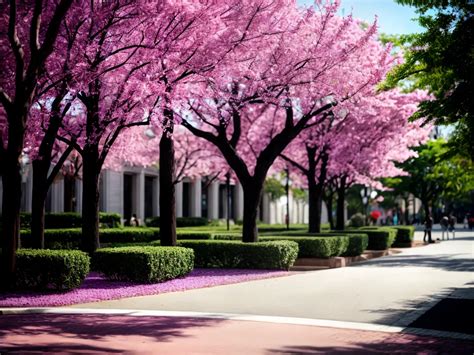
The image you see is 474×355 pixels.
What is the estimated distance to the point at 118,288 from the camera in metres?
15.2

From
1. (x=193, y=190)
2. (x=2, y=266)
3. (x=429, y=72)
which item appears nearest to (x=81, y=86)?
(x=2, y=266)

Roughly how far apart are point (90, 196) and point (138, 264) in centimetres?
331

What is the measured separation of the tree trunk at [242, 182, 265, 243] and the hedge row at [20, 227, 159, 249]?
285 inches

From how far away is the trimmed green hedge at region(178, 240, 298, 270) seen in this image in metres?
20.1

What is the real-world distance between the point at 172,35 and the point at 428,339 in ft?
32.7

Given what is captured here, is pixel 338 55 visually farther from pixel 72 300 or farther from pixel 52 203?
pixel 52 203

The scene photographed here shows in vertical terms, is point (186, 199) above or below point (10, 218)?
above

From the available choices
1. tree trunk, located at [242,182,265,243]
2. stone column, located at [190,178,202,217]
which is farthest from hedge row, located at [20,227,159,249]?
stone column, located at [190,178,202,217]

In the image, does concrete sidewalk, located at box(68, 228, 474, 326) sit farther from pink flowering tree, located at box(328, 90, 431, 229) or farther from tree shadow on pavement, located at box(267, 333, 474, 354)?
pink flowering tree, located at box(328, 90, 431, 229)

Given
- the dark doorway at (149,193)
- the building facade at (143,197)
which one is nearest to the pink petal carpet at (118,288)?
the building facade at (143,197)

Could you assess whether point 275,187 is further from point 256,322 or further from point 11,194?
point 256,322

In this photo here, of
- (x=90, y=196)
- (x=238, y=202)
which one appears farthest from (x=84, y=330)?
(x=238, y=202)

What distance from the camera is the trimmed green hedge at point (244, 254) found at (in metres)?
20.1

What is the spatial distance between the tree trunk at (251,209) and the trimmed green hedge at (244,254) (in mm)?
1426
